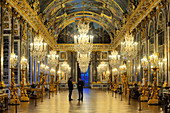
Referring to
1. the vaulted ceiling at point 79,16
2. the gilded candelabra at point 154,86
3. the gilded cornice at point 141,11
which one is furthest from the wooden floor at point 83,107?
the vaulted ceiling at point 79,16

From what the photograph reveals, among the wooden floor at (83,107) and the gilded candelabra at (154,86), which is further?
the gilded candelabra at (154,86)

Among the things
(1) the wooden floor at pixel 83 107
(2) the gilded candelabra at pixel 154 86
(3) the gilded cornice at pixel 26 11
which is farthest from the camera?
(3) the gilded cornice at pixel 26 11

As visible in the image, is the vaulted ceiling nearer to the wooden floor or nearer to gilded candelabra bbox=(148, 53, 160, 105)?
gilded candelabra bbox=(148, 53, 160, 105)

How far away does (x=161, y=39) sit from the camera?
18703 mm

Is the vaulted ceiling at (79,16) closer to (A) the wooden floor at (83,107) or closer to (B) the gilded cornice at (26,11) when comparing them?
(B) the gilded cornice at (26,11)

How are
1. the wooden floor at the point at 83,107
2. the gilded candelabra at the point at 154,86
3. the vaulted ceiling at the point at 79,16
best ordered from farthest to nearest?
the vaulted ceiling at the point at 79,16 → the gilded candelabra at the point at 154,86 → the wooden floor at the point at 83,107

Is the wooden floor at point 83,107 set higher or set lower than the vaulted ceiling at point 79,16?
lower

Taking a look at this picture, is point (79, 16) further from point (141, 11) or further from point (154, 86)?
point (154, 86)

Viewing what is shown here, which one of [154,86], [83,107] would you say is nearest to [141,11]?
[154,86]

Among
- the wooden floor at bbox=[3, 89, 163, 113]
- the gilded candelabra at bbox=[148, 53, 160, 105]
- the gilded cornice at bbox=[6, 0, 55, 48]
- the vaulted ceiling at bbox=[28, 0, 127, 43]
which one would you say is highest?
the vaulted ceiling at bbox=[28, 0, 127, 43]

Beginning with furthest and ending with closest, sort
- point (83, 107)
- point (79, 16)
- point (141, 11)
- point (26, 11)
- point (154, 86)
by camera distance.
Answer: point (79, 16) → point (141, 11) → point (26, 11) → point (154, 86) → point (83, 107)

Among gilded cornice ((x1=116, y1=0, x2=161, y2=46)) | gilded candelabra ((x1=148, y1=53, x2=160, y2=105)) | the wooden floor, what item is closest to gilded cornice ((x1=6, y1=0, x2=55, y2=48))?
the wooden floor

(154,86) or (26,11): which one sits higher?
(26,11)

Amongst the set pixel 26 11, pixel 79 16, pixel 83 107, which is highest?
pixel 79 16
